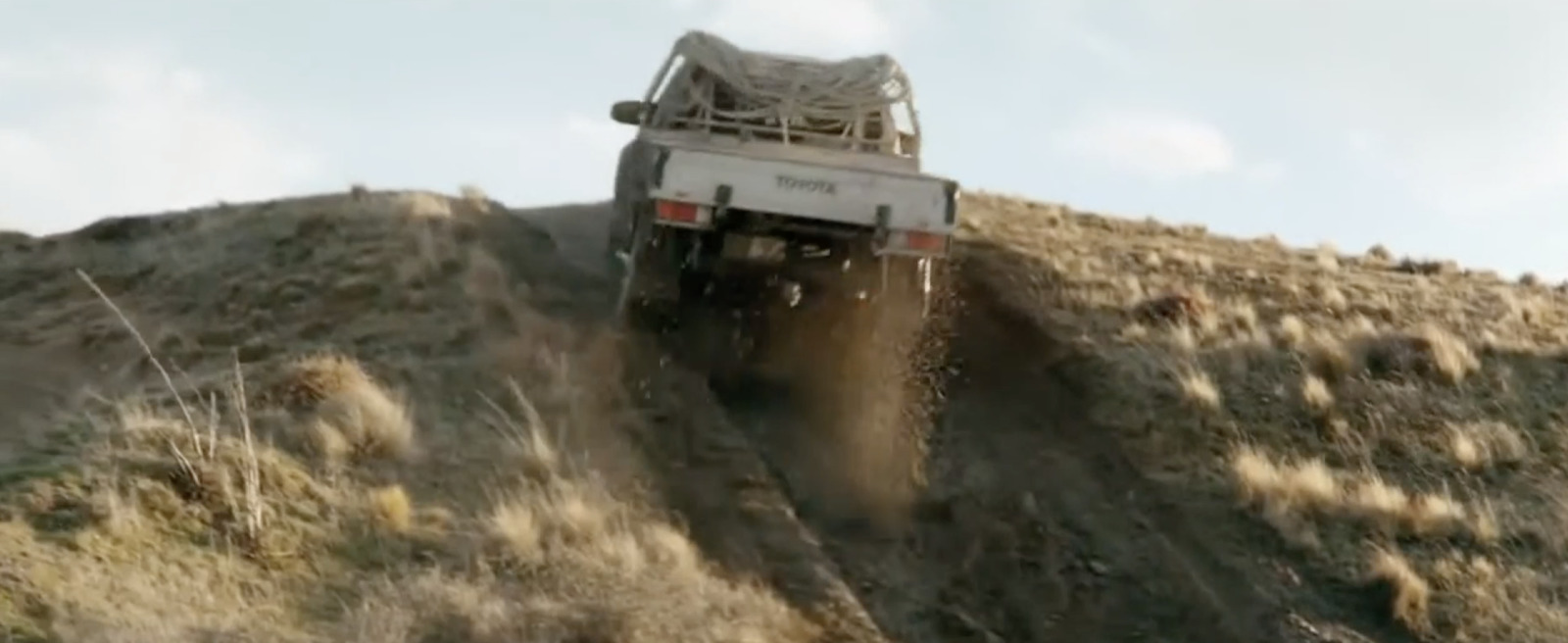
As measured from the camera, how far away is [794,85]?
18.6 m

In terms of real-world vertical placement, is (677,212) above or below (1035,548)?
above

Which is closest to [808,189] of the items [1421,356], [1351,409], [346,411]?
[346,411]

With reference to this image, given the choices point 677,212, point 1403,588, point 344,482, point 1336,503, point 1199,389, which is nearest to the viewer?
point 344,482

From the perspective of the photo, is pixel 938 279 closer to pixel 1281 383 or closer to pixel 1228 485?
pixel 1281 383

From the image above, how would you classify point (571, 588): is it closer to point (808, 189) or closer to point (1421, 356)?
point (808, 189)

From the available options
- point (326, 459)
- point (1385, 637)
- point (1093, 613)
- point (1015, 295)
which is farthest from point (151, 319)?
point (1385, 637)

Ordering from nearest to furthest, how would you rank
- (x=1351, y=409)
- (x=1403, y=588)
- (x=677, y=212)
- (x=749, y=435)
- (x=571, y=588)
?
1. (x=571, y=588)
2. (x=1403, y=588)
3. (x=749, y=435)
4. (x=677, y=212)
5. (x=1351, y=409)

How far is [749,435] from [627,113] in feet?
20.4

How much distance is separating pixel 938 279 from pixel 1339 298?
5033 millimetres

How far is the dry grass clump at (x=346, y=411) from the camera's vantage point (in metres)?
12.0

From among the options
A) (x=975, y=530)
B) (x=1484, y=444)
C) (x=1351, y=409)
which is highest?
(x=1351, y=409)

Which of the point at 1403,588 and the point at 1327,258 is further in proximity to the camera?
the point at 1327,258

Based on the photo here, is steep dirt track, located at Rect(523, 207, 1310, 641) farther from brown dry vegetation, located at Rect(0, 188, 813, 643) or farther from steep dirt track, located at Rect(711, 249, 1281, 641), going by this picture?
brown dry vegetation, located at Rect(0, 188, 813, 643)

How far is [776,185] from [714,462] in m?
2.68
